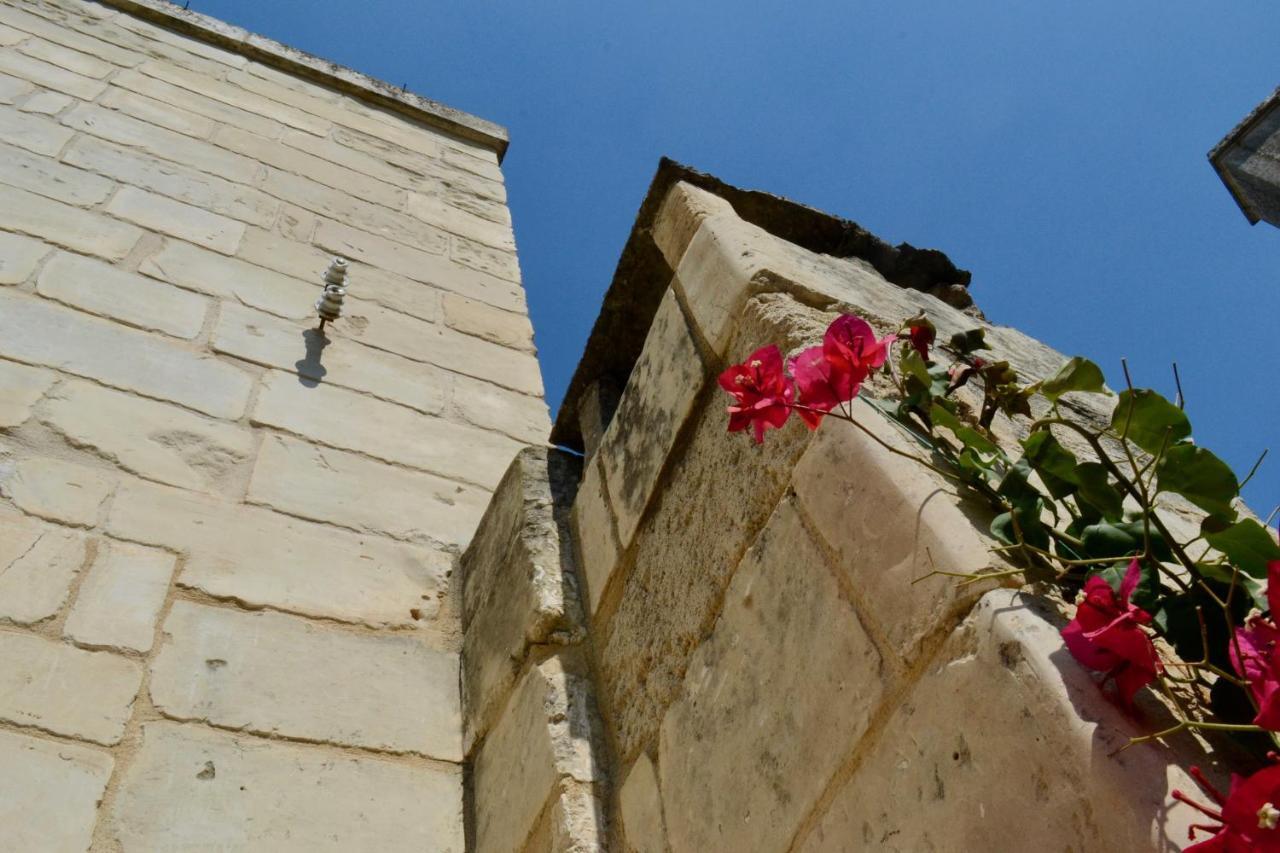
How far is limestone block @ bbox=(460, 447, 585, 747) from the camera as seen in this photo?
1926 millimetres

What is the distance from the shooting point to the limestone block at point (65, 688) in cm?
166

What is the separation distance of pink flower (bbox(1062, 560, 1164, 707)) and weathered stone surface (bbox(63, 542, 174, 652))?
1.62 m

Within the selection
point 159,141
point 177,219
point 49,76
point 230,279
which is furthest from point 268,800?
point 49,76

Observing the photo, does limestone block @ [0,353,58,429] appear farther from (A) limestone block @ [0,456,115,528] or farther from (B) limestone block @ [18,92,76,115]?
(B) limestone block @ [18,92,76,115]

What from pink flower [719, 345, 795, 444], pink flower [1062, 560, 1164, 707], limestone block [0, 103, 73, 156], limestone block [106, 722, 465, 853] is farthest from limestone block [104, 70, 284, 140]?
pink flower [1062, 560, 1164, 707]

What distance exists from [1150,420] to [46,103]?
11.7ft

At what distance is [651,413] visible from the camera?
6.19 ft

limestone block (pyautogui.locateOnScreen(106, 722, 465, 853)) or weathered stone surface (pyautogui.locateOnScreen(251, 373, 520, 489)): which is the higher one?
weathered stone surface (pyautogui.locateOnScreen(251, 373, 520, 489))

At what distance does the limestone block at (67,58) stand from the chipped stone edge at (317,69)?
2.96ft

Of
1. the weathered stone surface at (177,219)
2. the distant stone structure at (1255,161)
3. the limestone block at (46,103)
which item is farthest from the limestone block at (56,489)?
the distant stone structure at (1255,161)

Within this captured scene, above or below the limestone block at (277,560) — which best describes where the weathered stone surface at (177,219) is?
above

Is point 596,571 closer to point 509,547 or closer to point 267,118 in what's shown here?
point 509,547

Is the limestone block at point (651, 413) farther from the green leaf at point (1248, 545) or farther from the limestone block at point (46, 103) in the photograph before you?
the limestone block at point (46, 103)

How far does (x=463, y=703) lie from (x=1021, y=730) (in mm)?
1420
